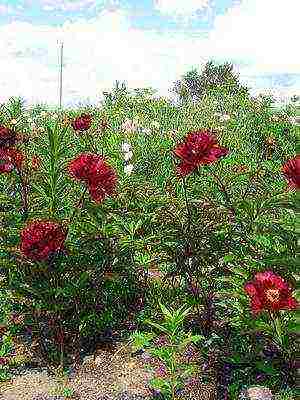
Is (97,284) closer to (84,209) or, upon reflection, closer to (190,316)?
(84,209)

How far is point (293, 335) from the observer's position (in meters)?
3.51

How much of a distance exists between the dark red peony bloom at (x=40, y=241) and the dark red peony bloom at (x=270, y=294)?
41.0 inches

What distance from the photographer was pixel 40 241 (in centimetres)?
339

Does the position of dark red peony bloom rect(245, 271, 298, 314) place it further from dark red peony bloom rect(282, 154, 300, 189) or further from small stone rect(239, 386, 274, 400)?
small stone rect(239, 386, 274, 400)

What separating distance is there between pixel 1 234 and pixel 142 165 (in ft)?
14.2

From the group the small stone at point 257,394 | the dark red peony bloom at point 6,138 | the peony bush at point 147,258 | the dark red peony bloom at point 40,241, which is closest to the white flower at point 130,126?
the peony bush at point 147,258

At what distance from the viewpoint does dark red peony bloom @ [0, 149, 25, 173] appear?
409 centimetres

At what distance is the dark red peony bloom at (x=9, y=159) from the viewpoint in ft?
13.4

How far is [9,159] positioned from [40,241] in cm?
95

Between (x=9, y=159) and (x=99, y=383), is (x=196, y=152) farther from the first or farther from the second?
(x=99, y=383)

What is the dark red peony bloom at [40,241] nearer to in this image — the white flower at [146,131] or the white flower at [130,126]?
the white flower at [130,126]

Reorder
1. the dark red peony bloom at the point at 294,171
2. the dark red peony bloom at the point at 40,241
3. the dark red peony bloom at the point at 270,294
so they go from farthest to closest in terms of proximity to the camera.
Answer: the dark red peony bloom at the point at 40,241 < the dark red peony bloom at the point at 294,171 < the dark red peony bloom at the point at 270,294

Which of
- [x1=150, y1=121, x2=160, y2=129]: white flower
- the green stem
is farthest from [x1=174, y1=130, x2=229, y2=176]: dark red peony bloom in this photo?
[x1=150, y1=121, x2=160, y2=129]: white flower

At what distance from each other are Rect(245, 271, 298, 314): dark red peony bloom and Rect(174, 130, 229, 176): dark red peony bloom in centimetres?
93
